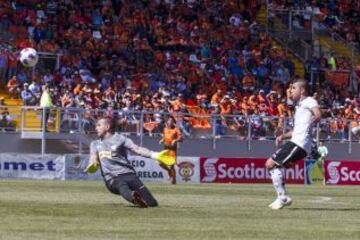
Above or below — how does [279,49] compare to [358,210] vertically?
above

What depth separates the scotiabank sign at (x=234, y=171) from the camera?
40469 millimetres

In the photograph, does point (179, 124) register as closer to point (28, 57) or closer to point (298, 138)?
point (28, 57)

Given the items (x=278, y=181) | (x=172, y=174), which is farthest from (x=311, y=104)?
(x=172, y=174)

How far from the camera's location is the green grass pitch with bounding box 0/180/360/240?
14.0m

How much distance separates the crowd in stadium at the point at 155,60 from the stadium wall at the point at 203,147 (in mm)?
1146

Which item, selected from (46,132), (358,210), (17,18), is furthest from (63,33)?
(358,210)

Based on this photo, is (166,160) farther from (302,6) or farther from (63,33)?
(302,6)

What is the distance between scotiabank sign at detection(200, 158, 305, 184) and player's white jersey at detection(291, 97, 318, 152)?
67.7 ft

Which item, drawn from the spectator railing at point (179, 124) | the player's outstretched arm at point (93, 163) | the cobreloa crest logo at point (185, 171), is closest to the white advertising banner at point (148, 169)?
the cobreloa crest logo at point (185, 171)

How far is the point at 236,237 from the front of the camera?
1379cm

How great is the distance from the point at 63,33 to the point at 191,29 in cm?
707

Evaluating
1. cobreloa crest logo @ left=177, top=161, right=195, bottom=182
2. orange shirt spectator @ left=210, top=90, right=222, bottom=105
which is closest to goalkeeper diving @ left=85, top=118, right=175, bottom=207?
cobreloa crest logo @ left=177, top=161, right=195, bottom=182

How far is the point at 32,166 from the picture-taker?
37.4 meters

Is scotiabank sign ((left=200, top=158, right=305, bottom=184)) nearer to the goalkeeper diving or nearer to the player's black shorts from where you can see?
the player's black shorts
